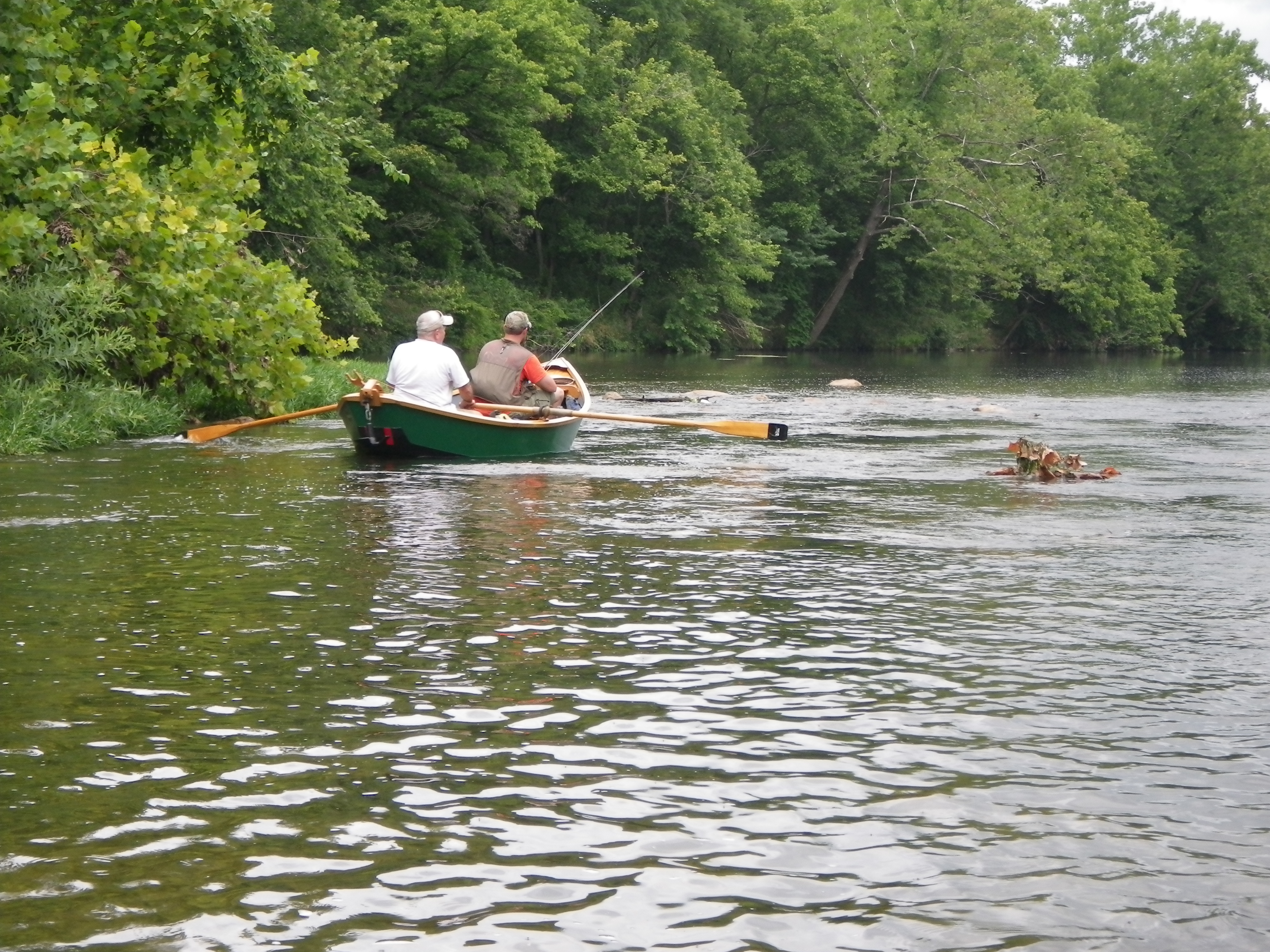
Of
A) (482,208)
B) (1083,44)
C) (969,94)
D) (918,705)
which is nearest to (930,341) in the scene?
(969,94)

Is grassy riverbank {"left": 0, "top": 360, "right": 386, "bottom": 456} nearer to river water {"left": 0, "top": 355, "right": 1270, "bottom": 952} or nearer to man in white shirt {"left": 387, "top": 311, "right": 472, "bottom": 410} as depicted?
man in white shirt {"left": 387, "top": 311, "right": 472, "bottom": 410}

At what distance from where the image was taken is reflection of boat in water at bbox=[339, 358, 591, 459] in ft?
52.3

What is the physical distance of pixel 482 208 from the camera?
4719 centimetres

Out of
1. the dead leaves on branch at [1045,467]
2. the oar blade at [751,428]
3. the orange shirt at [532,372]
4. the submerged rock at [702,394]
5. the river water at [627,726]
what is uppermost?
the orange shirt at [532,372]

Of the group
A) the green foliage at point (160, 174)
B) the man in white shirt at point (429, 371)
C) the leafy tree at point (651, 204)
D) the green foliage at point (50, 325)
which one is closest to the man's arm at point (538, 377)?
the man in white shirt at point (429, 371)

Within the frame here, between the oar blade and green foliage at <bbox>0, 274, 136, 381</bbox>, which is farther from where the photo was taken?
the oar blade

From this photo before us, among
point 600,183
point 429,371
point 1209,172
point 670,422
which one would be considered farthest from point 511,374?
point 1209,172

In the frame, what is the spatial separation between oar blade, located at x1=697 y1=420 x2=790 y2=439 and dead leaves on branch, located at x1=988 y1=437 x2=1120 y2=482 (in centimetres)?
280

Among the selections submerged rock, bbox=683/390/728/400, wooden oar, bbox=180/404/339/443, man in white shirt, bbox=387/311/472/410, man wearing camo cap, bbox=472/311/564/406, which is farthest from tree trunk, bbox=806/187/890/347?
man in white shirt, bbox=387/311/472/410

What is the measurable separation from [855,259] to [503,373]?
48.1m

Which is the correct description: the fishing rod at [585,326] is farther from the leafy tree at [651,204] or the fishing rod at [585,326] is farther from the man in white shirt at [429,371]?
the leafy tree at [651,204]

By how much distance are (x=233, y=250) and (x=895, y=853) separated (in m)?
17.0

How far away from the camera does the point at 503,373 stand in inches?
709

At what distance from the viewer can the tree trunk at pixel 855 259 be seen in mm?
64562
